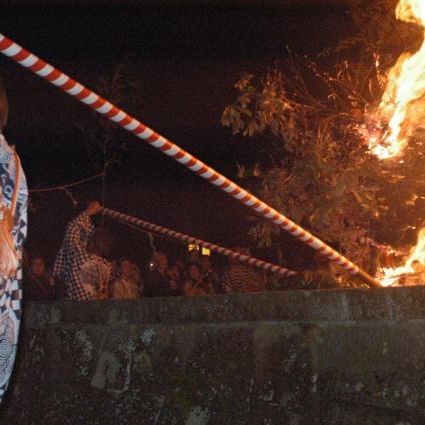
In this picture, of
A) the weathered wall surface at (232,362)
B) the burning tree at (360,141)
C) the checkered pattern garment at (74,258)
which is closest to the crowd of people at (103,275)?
the checkered pattern garment at (74,258)

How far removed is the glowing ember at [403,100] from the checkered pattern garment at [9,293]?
18.3 feet

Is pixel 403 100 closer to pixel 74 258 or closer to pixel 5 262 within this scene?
pixel 74 258

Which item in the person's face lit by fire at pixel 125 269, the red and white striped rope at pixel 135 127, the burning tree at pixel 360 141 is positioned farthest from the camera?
the person's face lit by fire at pixel 125 269

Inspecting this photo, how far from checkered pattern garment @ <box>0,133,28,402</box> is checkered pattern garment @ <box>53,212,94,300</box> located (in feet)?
14.2

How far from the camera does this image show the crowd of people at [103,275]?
748 cm

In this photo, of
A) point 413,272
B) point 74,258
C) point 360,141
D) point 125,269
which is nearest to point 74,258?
point 74,258

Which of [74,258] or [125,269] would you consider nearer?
[74,258]

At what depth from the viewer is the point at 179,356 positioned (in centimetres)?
360

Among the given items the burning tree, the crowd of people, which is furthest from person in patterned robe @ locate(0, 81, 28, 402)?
the burning tree

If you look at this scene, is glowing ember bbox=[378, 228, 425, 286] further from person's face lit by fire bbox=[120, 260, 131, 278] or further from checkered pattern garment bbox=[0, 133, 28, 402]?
checkered pattern garment bbox=[0, 133, 28, 402]

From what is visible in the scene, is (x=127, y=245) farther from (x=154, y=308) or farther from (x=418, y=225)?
(x=154, y=308)

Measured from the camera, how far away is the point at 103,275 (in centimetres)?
802

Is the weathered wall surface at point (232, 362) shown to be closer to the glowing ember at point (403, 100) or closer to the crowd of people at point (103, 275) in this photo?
the crowd of people at point (103, 275)

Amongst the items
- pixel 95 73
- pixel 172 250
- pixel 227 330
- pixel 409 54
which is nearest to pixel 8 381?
pixel 227 330
